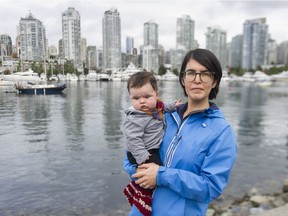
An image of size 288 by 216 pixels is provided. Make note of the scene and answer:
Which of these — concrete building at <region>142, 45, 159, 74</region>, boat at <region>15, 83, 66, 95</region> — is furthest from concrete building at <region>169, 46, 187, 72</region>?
boat at <region>15, 83, 66, 95</region>

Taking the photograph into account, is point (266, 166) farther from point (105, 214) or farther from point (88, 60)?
point (88, 60)

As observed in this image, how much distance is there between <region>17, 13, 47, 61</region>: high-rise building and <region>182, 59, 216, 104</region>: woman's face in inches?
2932

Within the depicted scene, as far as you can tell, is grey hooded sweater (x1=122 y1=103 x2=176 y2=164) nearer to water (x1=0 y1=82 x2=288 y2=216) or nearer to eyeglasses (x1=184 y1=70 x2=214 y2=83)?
eyeglasses (x1=184 y1=70 x2=214 y2=83)

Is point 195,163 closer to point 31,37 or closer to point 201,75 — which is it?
point 201,75

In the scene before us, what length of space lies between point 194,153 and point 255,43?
7399 inches

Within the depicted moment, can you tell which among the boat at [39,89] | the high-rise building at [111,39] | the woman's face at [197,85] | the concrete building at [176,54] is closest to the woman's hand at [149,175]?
the woman's face at [197,85]

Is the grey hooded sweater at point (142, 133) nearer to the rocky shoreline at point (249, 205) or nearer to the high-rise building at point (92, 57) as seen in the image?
the rocky shoreline at point (249, 205)

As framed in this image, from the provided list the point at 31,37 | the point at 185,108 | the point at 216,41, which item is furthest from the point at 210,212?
the point at 216,41

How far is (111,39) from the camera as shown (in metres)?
144

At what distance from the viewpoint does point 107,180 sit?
8.80 m

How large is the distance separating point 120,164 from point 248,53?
7221 inches

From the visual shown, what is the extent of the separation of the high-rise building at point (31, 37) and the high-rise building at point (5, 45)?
65.2 feet

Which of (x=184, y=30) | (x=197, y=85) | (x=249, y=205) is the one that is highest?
(x=184, y=30)

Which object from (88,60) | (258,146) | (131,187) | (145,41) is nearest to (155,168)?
(131,187)
